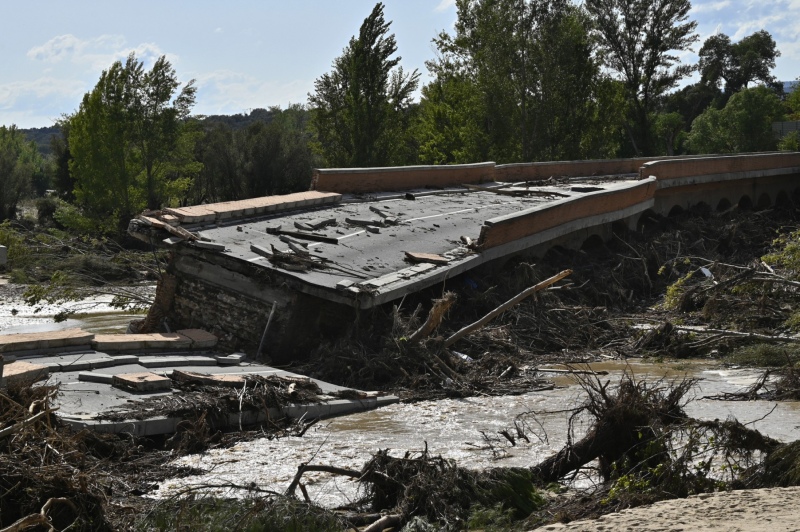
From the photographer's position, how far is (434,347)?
1312cm

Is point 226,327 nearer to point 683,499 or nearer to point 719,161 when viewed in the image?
point 683,499

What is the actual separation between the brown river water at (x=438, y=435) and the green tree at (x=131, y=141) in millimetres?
33239

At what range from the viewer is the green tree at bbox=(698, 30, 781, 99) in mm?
76375

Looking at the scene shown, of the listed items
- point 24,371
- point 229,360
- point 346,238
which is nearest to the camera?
point 24,371

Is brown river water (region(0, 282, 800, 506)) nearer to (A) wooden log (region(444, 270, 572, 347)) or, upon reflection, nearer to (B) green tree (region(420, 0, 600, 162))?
(A) wooden log (region(444, 270, 572, 347))

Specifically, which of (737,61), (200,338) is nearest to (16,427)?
(200,338)

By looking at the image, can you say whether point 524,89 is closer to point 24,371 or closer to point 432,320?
point 432,320

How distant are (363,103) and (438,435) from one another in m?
29.3

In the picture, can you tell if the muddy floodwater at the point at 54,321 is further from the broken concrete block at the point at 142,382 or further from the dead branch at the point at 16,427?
the dead branch at the point at 16,427

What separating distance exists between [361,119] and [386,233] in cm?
2200

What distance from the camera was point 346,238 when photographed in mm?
16359

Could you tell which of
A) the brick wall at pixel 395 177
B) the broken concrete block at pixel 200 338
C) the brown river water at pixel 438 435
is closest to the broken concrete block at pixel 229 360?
the broken concrete block at pixel 200 338

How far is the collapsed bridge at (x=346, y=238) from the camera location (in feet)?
45.0

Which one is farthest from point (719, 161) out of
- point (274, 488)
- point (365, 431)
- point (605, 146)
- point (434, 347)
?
point (274, 488)
